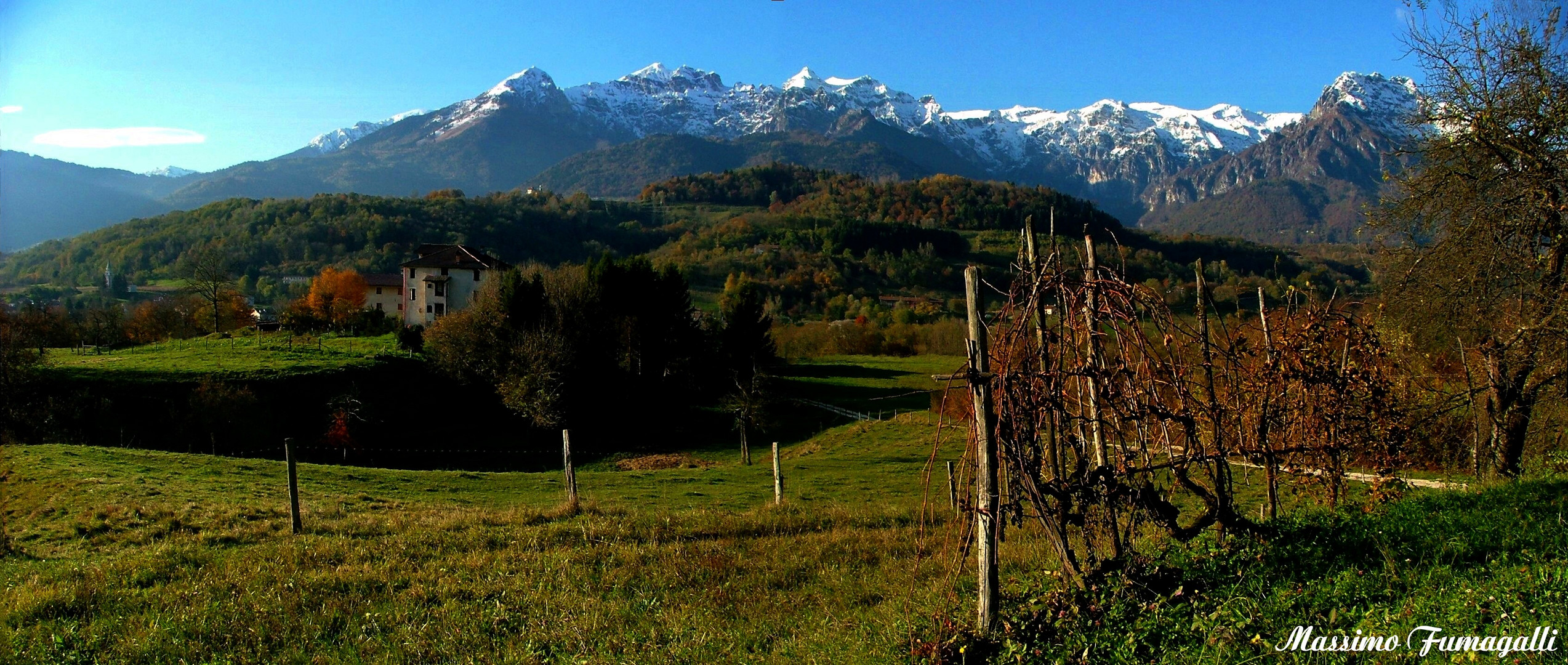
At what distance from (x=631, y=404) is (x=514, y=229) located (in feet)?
445

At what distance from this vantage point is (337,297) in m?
95.2

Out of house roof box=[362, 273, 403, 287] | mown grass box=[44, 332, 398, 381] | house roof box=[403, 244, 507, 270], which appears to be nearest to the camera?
mown grass box=[44, 332, 398, 381]

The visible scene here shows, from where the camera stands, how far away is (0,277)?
70375 millimetres

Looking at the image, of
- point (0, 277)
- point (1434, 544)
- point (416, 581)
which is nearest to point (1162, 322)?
point (1434, 544)

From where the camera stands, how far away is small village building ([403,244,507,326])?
302ft

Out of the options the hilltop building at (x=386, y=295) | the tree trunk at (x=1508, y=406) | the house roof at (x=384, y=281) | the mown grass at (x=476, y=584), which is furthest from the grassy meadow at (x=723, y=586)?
the house roof at (x=384, y=281)

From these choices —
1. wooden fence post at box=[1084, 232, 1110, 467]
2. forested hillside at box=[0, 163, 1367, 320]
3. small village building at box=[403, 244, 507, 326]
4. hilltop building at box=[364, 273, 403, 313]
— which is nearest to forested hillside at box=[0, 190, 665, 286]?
forested hillside at box=[0, 163, 1367, 320]

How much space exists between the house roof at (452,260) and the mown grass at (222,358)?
64.7 ft

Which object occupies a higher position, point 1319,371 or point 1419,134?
point 1419,134

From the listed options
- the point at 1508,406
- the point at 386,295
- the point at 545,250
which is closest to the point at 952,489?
the point at 1508,406

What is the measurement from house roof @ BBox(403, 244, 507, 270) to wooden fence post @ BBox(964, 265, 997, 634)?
301ft

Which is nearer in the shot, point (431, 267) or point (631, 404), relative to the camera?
point (631, 404)

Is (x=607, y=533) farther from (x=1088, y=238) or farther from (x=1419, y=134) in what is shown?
(x=1419, y=134)

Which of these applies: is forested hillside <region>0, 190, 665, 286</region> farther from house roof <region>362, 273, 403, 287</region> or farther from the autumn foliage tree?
the autumn foliage tree
